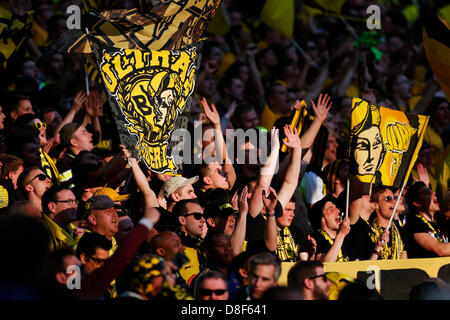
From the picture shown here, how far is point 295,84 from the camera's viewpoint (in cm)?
1228

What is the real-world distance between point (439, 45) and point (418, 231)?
73.6 inches

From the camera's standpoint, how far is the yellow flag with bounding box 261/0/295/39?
1205 centimetres

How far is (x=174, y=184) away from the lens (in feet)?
24.0

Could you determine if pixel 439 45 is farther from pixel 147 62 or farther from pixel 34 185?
pixel 34 185

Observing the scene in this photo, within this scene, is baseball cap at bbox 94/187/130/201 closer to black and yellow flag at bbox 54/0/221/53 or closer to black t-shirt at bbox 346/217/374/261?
black and yellow flag at bbox 54/0/221/53

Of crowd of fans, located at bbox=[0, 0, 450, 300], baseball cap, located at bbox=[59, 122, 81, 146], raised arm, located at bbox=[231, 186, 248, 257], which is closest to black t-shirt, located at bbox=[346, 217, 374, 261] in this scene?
crowd of fans, located at bbox=[0, 0, 450, 300]

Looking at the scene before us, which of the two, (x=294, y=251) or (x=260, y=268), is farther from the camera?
(x=294, y=251)

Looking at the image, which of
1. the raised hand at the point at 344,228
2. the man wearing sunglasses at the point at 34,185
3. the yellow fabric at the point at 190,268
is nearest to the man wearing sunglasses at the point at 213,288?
the yellow fabric at the point at 190,268

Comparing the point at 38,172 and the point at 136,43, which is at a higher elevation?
the point at 136,43

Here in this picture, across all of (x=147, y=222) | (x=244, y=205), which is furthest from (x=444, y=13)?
(x=147, y=222)

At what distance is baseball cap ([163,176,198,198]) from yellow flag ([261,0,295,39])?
17.1ft
